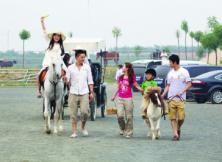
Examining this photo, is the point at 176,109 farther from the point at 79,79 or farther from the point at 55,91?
the point at 55,91

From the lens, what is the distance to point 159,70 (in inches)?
1704

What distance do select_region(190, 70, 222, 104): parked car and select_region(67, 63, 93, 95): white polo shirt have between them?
17723 millimetres

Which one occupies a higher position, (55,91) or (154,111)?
(55,91)

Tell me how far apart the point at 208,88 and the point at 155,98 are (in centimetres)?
1811

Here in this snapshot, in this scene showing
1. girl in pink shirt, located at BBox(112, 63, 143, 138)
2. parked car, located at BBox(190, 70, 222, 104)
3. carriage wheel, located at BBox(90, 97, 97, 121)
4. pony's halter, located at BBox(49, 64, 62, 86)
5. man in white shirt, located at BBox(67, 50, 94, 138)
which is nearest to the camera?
man in white shirt, located at BBox(67, 50, 94, 138)

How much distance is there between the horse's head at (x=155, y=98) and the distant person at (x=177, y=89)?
0.17 m

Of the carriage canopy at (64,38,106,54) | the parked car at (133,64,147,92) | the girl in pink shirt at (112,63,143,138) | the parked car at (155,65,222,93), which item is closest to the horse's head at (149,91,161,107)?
the girl in pink shirt at (112,63,143,138)

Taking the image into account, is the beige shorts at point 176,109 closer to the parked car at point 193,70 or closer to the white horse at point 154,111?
the white horse at point 154,111

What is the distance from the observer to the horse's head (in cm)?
1931

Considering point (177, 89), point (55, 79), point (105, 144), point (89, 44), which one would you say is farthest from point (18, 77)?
point (105, 144)

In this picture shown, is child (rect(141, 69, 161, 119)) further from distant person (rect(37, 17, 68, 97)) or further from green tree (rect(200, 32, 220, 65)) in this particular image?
green tree (rect(200, 32, 220, 65))

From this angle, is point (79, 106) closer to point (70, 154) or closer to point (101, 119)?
point (70, 154)

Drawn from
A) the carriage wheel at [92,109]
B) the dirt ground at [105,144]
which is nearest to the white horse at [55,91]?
the dirt ground at [105,144]

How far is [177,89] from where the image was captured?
1928 centimetres
